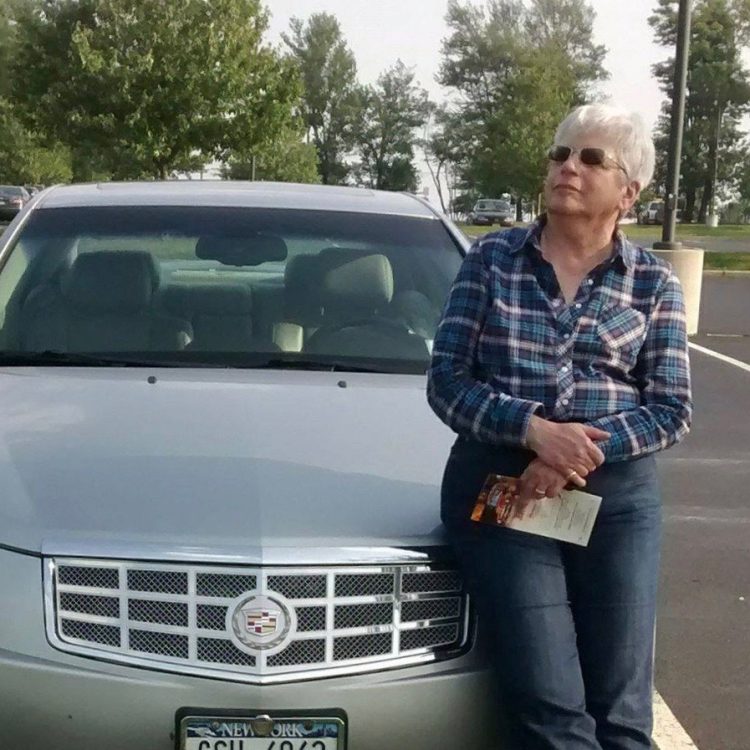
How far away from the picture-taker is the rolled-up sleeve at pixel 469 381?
2828 millimetres

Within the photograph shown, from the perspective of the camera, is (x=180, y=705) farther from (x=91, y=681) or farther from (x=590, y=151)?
(x=590, y=151)

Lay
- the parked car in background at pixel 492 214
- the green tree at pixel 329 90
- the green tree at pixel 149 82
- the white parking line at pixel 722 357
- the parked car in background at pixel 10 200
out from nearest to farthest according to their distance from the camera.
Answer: the white parking line at pixel 722 357
the green tree at pixel 149 82
the parked car in background at pixel 10 200
the parked car in background at pixel 492 214
the green tree at pixel 329 90

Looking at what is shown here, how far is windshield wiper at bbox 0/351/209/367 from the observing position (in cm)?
404

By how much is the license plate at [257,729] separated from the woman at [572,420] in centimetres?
37

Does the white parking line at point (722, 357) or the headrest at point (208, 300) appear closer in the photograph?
the headrest at point (208, 300)

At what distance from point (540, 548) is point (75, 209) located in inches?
93.7

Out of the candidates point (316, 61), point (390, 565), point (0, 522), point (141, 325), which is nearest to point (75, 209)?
point (141, 325)

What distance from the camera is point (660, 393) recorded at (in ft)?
9.65

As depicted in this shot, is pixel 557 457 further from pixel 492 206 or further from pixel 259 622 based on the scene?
pixel 492 206

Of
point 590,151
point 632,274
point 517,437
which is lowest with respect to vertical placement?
point 517,437

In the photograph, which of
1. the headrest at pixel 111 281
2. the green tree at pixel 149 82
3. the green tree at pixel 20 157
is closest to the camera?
the headrest at pixel 111 281

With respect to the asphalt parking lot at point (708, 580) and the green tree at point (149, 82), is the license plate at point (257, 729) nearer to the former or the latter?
the asphalt parking lot at point (708, 580)

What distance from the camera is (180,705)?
2.78m

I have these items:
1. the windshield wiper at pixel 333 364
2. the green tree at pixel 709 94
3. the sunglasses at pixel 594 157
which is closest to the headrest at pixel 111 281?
the windshield wiper at pixel 333 364
